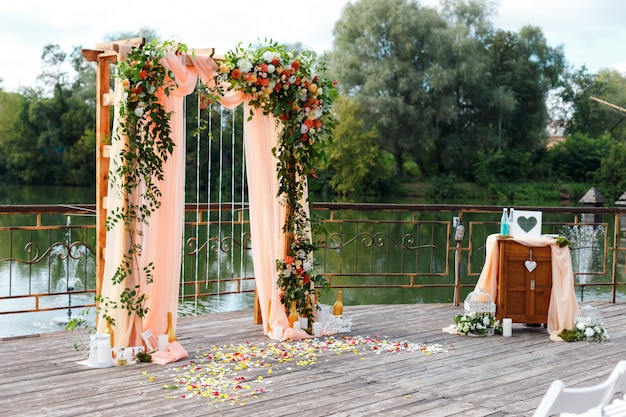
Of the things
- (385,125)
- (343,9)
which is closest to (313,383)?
(385,125)

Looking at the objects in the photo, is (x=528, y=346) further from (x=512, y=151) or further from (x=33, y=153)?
(x=33, y=153)

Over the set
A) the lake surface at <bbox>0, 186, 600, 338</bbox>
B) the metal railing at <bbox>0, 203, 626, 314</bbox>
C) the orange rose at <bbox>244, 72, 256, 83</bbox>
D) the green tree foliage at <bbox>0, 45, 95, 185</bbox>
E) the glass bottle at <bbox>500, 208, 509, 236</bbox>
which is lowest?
the lake surface at <bbox>0, 186, 600, 338</bbox>

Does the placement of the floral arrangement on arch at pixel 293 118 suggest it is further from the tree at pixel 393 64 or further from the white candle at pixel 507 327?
the tree at pixel 393 64

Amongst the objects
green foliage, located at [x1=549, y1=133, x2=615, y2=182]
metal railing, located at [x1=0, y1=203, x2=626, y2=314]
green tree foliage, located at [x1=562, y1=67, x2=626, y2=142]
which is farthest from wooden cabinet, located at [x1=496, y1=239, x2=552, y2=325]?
green tree foliage, located at [x1=562, y1=67, x2=626, y2=142]

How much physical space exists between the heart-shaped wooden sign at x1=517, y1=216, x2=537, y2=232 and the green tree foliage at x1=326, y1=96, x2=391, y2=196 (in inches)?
879

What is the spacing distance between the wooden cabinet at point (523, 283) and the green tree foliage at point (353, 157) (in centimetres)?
2246

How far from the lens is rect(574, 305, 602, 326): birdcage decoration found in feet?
21.3

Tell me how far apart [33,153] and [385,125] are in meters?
15.8

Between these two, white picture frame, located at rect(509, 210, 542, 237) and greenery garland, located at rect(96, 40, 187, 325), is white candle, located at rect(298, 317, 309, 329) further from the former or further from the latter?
white picture frame, located at rect(509, 210, 542, 237)

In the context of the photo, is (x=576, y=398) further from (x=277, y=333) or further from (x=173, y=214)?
(x=277, y=333)

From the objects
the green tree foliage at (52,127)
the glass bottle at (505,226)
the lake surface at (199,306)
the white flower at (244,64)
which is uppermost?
the green tree foliage at (52,127)

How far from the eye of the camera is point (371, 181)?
104ft

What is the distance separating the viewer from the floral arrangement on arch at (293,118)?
5.98 meters

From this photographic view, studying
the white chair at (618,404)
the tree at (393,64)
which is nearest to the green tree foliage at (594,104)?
the tree at (393,64)
